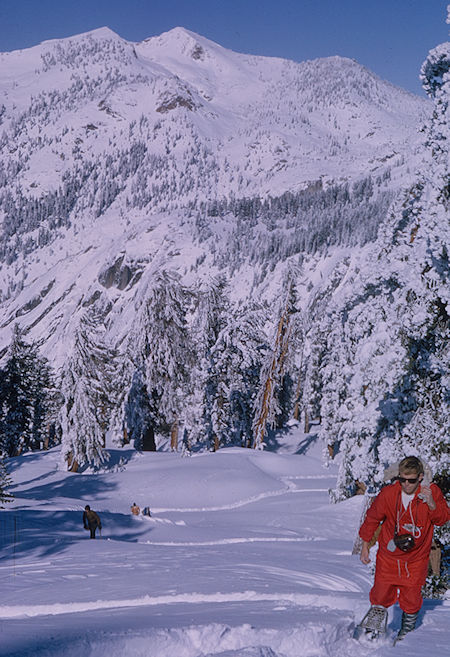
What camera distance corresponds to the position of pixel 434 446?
1053 cm

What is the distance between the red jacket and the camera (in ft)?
17.2

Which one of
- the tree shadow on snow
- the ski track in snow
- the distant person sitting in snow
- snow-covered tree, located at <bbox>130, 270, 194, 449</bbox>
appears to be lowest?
the tree shadow on snow

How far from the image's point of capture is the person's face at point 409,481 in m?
Result: 5.11

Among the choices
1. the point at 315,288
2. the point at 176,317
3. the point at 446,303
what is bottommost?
the point at 446,303

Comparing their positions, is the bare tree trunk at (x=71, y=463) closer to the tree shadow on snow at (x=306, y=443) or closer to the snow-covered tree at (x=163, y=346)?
the snow-covered tree at (x=163, y=346)

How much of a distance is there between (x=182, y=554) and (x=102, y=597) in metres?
5.05

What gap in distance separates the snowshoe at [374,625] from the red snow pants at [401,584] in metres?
0.08

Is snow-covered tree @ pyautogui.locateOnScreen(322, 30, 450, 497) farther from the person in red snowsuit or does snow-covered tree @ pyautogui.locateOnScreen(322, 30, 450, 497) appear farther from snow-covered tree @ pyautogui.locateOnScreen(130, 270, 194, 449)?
snow-covered tree @ pyautogui.locateOnScreen(130, 270, 194, 449)

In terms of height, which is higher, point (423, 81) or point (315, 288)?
point (315, 288)

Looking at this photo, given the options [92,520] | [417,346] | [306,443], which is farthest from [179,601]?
[306,443]

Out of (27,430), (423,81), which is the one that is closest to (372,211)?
(27,430)

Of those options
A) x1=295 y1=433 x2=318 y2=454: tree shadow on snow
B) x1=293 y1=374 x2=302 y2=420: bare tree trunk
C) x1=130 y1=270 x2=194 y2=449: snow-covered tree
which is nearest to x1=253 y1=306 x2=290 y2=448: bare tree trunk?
x1=130 y1=270 x2=194 y2=449: snow-covered tree

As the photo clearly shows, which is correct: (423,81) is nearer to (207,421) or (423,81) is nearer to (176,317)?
(176,317)

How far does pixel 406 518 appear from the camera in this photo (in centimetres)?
526
